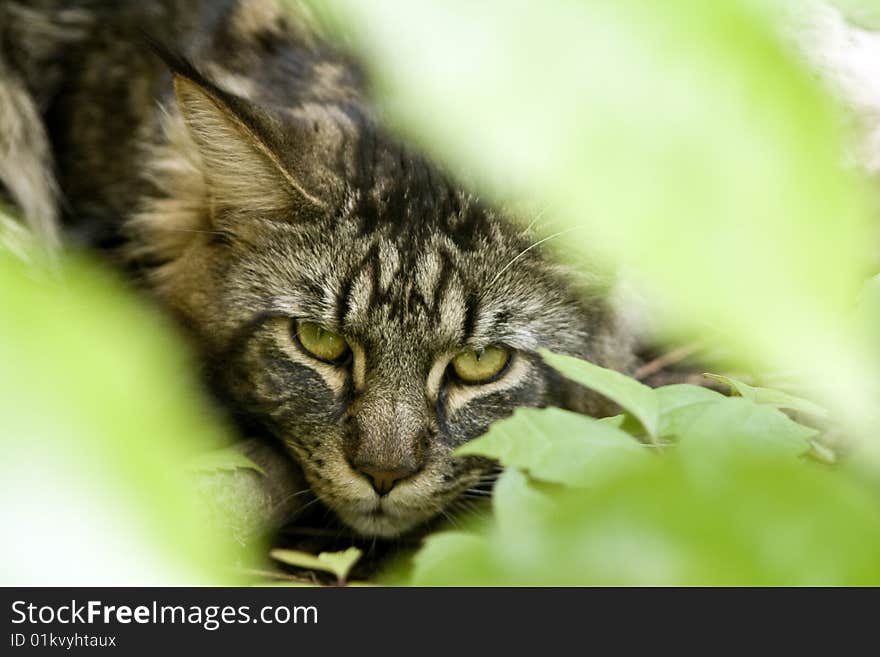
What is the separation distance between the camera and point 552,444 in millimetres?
1214

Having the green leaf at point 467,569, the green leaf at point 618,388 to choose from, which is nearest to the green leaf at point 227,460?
the green leaf at point 618,388

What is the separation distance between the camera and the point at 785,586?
1.91ft

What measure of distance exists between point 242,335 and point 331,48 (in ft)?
2.27

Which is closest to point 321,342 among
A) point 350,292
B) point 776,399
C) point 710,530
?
point 350,292

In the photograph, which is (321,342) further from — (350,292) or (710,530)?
(710,530)

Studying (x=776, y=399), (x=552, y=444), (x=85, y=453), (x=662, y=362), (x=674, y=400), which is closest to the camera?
(x=85, y=453)

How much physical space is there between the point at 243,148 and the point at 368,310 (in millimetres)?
404

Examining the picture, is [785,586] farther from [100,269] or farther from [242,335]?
[100,269]

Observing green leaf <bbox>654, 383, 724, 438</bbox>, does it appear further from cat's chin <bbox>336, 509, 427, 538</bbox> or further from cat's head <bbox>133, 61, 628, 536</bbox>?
cat's chin <bbox>336, 509, 427, 538</bbox>

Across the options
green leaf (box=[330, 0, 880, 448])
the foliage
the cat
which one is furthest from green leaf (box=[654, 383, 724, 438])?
green leaf (box=[330, 0, 880, 448])

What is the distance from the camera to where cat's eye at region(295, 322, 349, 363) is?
193 centimetres

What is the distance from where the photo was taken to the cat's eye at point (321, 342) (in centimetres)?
193

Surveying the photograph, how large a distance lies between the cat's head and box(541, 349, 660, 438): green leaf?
1.77 feet

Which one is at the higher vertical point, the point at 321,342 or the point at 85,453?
the point at 85,453
